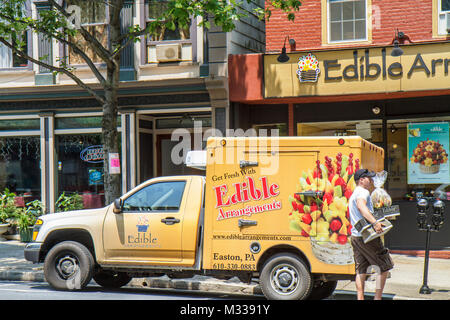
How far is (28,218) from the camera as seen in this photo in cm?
1577

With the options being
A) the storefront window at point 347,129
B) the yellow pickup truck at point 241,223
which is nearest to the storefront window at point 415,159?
the storefront window at point 347,129

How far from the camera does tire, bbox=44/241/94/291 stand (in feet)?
31.7

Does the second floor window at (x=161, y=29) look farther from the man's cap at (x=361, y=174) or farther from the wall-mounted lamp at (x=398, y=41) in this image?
the man's cap at (x=361, y=174)

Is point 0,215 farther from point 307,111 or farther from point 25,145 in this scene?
point 307,111

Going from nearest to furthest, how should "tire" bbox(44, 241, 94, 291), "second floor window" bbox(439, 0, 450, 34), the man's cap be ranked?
the man's cap
"tire" bbox(44, 241, 94, 291)
"second floor window" bbox(439, 0, 450, 34)

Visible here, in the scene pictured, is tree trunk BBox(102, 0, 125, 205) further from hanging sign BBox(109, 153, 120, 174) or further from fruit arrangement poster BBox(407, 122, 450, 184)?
fruit arrangement poster BBox(407, 122, 450, 184)

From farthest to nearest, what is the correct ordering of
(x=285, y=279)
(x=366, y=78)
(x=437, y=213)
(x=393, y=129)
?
(x=393, y=129), (x=366, y=78), (x=437, y=213), (x=285, y=279)

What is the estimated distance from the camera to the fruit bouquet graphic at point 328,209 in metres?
8.38

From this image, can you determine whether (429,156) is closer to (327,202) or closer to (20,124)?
(327,202)

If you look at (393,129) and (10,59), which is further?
(10,59)

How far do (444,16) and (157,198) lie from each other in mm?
8068

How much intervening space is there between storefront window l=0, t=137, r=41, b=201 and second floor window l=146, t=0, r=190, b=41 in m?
4.38

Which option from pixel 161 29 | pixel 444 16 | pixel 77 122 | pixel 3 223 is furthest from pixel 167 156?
pixel 444 16

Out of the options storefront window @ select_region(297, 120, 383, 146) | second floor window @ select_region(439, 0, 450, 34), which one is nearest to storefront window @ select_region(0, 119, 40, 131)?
storefront window @ select_region(297, 120, 383, 146)
